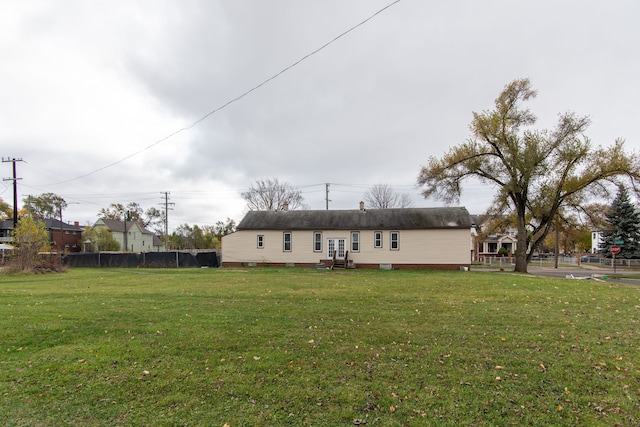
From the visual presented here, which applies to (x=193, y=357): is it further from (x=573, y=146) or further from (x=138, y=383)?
(x=573, y=146)

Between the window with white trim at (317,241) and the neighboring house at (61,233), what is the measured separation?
4711cm

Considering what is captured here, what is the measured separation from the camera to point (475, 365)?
180 inches

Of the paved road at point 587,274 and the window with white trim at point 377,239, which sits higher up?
the window with white trim at point 377,239

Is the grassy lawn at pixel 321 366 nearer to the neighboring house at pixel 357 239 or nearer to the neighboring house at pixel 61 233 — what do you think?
the neighboring house at pixel 357 239

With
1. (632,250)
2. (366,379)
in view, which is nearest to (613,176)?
(632,250)

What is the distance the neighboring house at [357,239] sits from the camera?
83.7 ft

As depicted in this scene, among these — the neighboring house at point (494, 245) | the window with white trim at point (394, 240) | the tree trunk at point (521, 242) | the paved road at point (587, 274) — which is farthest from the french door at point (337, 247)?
the neighboring house at point (494, 245)

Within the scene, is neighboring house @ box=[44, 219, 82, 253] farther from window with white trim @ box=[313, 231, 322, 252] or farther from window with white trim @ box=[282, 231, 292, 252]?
window with white trim @ box=[313, 231, 322, 252]

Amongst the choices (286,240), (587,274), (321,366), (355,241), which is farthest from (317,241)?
(321,366)

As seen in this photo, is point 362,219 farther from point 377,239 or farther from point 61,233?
point 61,233

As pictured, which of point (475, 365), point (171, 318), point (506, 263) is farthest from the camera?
point (506, 263)

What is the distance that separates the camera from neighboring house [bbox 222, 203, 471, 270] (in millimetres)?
25516

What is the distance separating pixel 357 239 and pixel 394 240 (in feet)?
9.74

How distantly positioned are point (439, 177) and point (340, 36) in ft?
61.6
